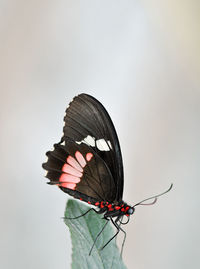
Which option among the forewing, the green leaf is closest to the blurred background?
the forewing

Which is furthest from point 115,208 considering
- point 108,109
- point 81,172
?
point 108,109

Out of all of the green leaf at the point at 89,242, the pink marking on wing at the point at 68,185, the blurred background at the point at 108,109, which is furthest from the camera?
the blurred background at the point at 108,109

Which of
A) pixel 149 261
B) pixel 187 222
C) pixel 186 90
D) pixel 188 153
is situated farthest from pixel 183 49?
pixel 149 261

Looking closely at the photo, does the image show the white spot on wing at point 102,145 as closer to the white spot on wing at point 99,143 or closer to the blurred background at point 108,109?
the white spot on wing at point 99,143

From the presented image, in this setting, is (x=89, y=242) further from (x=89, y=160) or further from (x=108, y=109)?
(x=108, y=109)

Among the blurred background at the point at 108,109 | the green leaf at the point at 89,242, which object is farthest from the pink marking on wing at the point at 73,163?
the blurred background at the point at 108,109

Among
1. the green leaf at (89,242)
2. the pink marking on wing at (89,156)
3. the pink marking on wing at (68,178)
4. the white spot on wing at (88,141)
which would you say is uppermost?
the white spot on wing at (88,141)

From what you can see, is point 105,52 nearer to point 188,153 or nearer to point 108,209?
point 188,153
